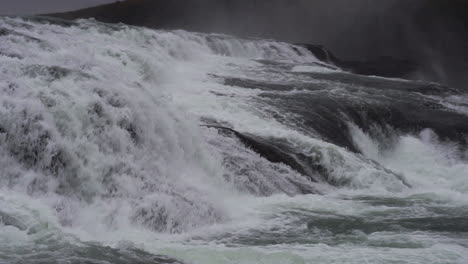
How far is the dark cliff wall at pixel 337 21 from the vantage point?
49094 millimetres

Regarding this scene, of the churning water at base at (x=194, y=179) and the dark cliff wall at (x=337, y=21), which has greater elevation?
the dark cliff wall at (x=337, y=21)

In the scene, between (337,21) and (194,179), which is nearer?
Answer: (194,179)

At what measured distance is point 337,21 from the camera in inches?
1997

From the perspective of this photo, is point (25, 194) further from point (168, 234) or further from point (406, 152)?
point (406, 152)

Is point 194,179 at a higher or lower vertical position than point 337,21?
lower

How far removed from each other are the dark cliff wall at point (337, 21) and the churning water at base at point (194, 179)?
35039mm

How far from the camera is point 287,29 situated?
51.1 m

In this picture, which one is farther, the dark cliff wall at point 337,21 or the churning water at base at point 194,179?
the dark cliff wall at point 337,21

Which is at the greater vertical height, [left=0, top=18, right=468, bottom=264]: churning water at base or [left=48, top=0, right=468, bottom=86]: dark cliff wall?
[left=48, top=0, right=468, bottom=86]: dark cliff wall

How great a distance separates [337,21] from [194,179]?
144ft

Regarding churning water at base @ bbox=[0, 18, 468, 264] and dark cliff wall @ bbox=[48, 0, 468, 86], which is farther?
dark cliff wall @ bbox=[48, 0, 468, 86]

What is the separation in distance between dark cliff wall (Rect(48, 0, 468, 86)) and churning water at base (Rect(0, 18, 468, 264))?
115 feet

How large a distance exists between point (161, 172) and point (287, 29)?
4378 centimetres

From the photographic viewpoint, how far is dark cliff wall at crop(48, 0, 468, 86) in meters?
49.1
